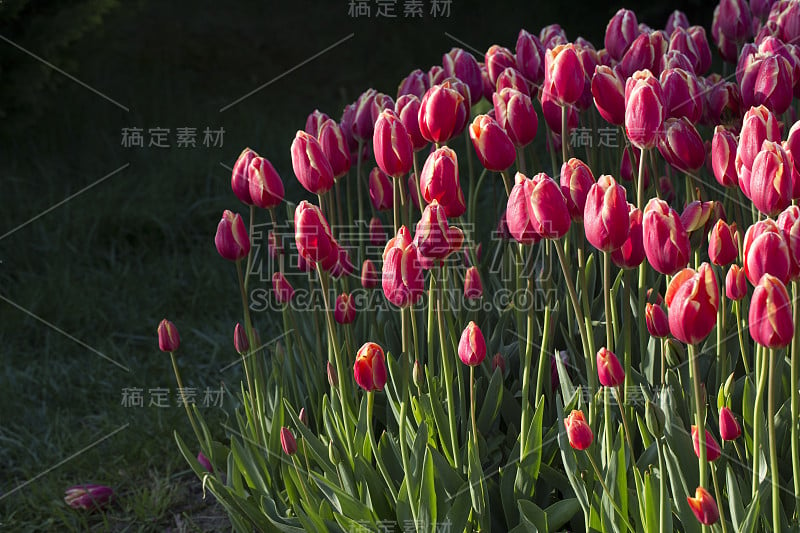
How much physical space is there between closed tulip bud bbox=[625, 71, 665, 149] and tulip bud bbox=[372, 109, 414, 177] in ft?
1.30

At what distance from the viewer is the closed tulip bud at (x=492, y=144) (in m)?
1.63

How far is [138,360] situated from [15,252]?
1.01 metres

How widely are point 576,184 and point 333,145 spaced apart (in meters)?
0.62

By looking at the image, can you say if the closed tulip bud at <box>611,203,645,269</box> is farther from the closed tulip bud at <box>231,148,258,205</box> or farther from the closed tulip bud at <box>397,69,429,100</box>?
the closed tulip bud at <box>397,69,429,100</box>

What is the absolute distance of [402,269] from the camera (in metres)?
Result: 1.45

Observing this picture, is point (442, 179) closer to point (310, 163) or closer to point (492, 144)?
point (492, 144)

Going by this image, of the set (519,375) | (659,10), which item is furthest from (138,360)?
(659,10)

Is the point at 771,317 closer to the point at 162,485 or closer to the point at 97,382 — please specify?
the point at 162,485

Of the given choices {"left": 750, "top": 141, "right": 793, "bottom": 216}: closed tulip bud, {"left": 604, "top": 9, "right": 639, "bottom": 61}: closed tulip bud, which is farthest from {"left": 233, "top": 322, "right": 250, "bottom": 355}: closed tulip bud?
{"left": 604, "top": 9, "right": 639, "bottom": 61}: closed tulip bud

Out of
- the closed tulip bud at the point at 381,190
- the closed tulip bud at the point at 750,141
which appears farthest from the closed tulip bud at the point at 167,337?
the closed tulip bud at the point at 750,141

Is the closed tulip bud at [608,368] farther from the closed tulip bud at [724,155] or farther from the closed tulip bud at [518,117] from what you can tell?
the closed tulip bud at [518,117]

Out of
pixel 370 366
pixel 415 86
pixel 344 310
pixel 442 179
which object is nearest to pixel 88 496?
pixel 344 310

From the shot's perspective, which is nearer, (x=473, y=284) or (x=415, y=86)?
(x=473, y=284)

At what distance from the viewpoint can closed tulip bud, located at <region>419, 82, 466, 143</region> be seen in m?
1.70
